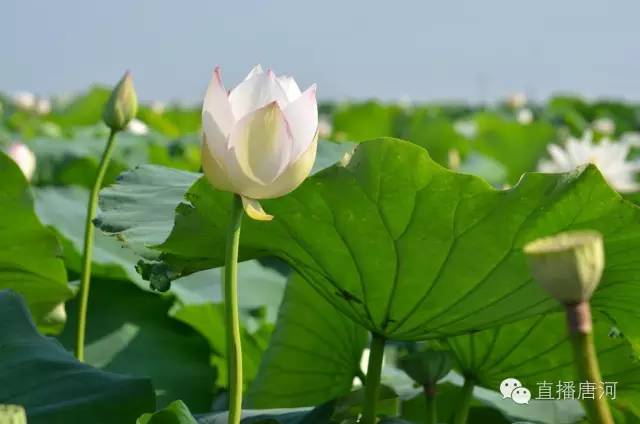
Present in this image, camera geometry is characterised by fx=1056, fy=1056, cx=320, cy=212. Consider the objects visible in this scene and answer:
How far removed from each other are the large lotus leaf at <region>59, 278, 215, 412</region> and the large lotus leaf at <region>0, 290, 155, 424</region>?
1.55 feet

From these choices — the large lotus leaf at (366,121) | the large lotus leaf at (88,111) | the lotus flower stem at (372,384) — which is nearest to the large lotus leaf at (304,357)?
the lotus flower stem at (372,384)

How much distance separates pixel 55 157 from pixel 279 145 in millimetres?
2341

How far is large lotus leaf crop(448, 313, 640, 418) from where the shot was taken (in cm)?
120

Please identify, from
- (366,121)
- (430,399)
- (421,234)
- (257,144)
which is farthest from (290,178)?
(366,121)

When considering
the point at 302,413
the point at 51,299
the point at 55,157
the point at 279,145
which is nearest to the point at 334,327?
the point at 302,413

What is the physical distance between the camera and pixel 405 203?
3.21 feet

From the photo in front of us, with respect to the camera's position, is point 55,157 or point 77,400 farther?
point 55,157

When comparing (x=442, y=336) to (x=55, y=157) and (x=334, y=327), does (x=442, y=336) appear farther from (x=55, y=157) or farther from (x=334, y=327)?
(x=55, y=157)

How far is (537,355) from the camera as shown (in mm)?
1218

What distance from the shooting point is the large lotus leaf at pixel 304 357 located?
4.43ft

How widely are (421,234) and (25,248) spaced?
0.59 meters

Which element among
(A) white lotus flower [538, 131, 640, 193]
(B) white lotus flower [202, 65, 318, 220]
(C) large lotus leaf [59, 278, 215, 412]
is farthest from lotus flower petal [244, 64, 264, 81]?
(A) white lotus flower [538, 131, 640, 193]

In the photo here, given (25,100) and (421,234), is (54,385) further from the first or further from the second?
(25,100)

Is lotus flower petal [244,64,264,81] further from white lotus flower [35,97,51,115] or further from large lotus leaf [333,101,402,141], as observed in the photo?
white lotus flower [35,97,51,115]
